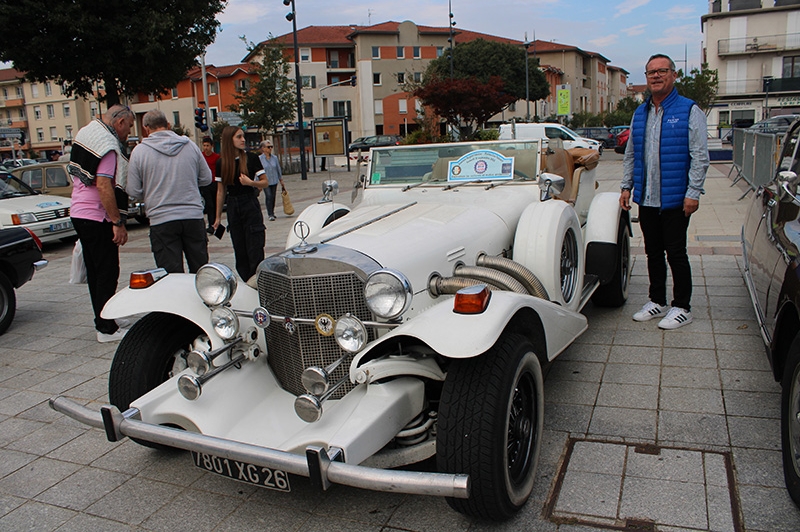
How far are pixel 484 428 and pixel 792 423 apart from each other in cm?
134

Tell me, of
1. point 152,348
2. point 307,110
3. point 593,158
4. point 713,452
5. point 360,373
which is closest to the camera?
point 360,373

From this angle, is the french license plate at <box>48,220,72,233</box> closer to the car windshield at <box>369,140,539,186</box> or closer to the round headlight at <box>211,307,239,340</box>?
the car windshield at <box>369,140,539,186</box>

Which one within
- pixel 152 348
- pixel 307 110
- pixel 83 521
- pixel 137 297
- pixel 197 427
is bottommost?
pixel 83 521

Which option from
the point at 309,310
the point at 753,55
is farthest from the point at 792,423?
the point at 753,55

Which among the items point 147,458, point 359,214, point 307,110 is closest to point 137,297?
point 147,458

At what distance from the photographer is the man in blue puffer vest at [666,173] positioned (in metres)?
4.68

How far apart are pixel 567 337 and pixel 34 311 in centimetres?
618

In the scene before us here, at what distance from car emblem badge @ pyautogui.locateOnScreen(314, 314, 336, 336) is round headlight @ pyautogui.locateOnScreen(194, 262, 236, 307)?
23.0 inches

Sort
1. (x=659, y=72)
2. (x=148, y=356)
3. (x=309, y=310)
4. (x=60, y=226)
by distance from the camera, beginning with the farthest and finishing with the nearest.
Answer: (x=60, y=226), (x=659, y=72), (x=148, y=356), (x=309, y=310)

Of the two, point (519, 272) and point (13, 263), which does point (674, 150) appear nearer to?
point (519, 272)

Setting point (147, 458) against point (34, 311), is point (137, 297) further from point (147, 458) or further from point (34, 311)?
point (34, 311)

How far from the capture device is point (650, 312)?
527 cm

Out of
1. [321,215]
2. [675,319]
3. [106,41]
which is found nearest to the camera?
[675,319]

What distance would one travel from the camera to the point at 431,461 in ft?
10.3
